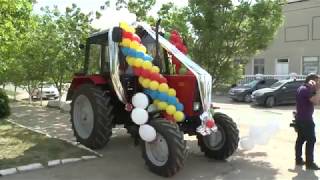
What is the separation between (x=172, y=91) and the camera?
875 centimetres

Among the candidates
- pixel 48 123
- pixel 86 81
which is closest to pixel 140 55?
pixel 86 81

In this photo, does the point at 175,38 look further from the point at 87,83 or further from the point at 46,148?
the point at 46,148

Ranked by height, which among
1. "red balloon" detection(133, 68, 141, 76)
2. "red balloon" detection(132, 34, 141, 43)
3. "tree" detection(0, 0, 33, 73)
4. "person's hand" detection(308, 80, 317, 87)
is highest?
"tree" detection(0, 0, 33, 73)

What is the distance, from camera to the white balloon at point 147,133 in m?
8.23

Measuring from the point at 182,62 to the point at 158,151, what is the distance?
1903mm

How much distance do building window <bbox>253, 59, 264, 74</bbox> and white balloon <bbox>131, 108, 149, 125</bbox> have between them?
3472 cm

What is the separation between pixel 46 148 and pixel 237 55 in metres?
5.37

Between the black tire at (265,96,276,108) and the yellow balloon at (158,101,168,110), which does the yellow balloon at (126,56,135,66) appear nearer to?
the yellow balloon at (158,101,168,110)

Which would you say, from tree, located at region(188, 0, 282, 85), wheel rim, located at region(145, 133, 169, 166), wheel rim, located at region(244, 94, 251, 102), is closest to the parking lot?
wheel rim, located at region(145, 133, 169, 166)

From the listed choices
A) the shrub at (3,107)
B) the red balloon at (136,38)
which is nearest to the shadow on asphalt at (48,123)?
the shrub at (3,107)

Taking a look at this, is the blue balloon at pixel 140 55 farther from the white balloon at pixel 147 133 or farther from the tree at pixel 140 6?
the tree at pixel 140 6

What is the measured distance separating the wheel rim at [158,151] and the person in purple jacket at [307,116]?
2767mm

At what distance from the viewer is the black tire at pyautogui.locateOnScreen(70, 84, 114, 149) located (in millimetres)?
10008

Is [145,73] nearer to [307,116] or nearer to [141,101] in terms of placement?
[141,101]
